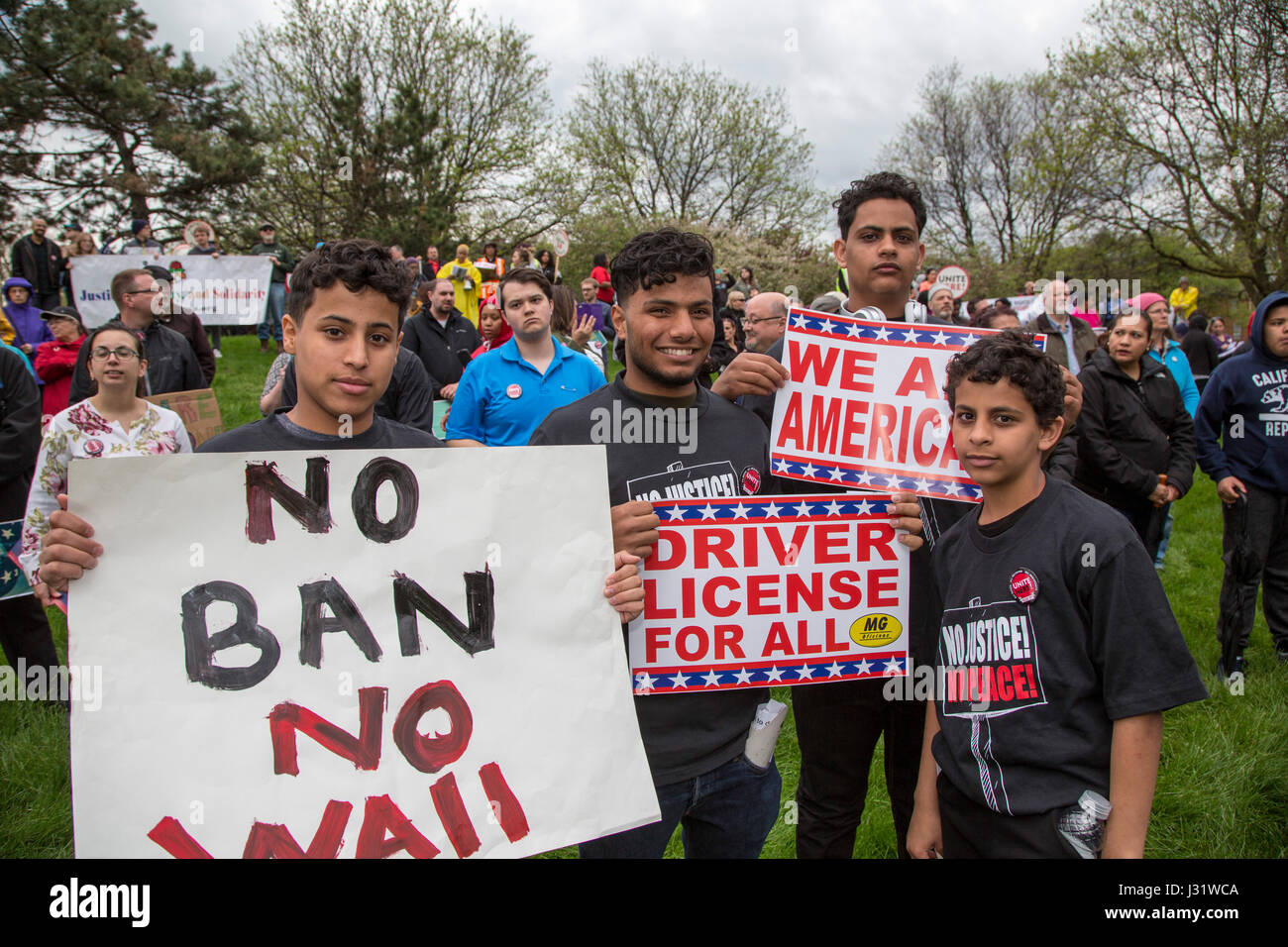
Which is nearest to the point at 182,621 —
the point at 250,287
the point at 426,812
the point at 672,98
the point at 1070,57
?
the point at 426,812

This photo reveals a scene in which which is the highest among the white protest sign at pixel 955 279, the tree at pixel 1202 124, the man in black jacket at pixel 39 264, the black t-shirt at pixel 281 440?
the tree at pixel 1202 124

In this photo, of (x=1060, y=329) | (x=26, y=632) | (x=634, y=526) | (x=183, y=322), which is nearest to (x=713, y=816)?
(x=634, y=526)

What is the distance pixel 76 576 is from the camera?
5.84 ft

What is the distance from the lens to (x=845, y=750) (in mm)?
2650

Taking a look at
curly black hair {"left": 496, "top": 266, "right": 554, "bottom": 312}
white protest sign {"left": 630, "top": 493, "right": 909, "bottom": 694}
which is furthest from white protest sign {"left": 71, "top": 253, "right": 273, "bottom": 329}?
white protest sign {"left": 630, "top": 493, "right": 909, "bottom": 694}

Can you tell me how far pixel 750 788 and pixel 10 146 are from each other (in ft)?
96.0

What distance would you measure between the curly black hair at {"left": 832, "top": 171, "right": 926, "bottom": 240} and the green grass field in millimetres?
2530

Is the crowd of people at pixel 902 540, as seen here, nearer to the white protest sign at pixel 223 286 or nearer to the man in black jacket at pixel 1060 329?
the man in black jacket at pixel 1060 329

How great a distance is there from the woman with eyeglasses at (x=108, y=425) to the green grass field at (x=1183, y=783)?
3.09ft

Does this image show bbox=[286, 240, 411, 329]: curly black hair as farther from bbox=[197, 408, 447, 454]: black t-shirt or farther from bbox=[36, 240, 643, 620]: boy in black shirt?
bbox=[197, 408, 447, 454]: black t-shirt

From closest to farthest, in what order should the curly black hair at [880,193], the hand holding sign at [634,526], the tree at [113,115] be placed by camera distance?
the hand holding sign at [634,526] < the curly black hair at [880,193] < the tree at [113,115]

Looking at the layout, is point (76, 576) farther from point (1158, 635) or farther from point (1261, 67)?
point (1261, 67)

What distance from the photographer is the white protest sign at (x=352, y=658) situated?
1.76 metres

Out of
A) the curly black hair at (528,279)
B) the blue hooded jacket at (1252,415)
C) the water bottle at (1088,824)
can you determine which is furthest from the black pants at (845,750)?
the blue hooded jacket at (1252,415)
